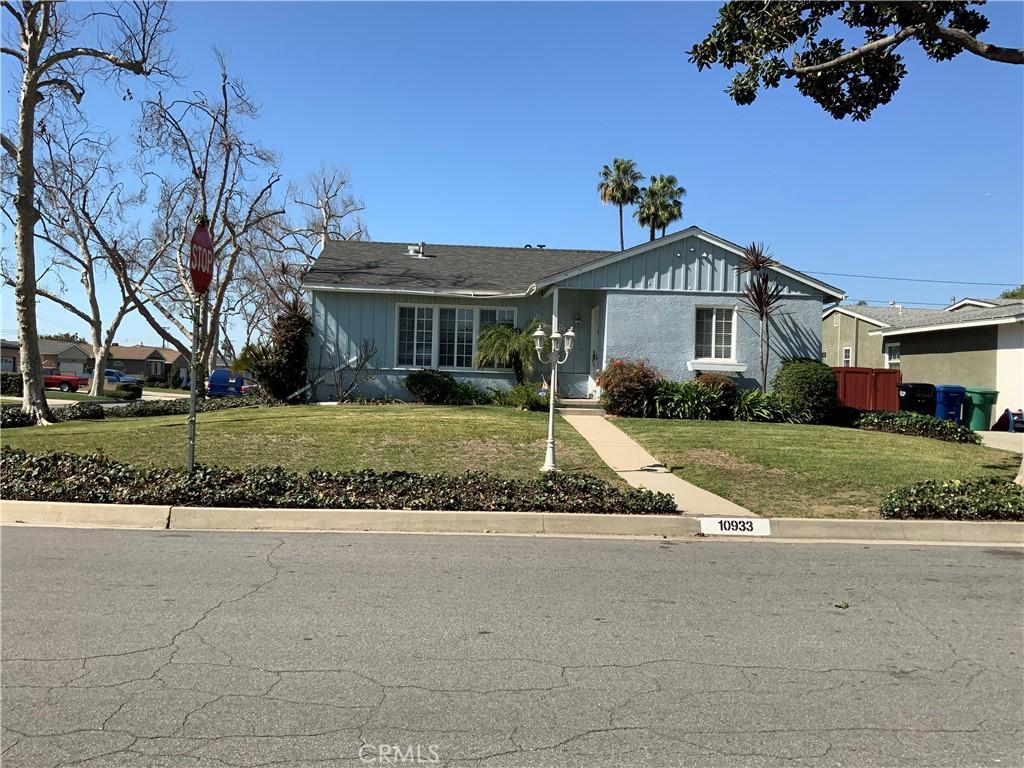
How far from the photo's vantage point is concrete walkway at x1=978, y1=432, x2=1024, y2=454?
604 inches

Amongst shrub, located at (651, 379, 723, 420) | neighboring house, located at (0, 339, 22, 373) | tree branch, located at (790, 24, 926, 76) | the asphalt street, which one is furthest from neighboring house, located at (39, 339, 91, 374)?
tree branch, located at (790, 24, 926, 76)

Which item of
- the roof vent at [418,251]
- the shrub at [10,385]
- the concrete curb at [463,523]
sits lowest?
the concrete curb at [463,523]

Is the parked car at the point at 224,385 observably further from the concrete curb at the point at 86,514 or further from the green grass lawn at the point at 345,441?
the concrete curb at the point at 86,514

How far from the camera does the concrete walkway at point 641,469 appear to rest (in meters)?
9.01

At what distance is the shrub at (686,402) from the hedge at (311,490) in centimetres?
785

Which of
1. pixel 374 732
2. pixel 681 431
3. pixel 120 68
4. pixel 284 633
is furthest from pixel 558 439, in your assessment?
pixel 120 68

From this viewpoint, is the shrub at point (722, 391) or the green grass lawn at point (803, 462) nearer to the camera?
the green grass lawn at point (803, 462)

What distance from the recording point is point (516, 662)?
4.23 meters

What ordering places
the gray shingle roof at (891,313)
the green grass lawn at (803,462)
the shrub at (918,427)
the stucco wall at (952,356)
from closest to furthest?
the green grass lawn at (803,462)
the shrub at (918,427)
the stucco wall at (952,356)
the gray shingle roof at (891,313)

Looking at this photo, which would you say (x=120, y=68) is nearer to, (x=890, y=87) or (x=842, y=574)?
(x=890, y=87)

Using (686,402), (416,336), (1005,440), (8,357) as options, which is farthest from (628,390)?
(8,357)

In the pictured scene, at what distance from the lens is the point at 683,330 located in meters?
18.7

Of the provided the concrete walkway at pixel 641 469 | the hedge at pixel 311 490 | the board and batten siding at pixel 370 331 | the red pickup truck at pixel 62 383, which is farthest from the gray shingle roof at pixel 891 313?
the red pickup truck at pixel 62 383

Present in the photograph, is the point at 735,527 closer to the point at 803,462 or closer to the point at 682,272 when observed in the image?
the point at 803,462
